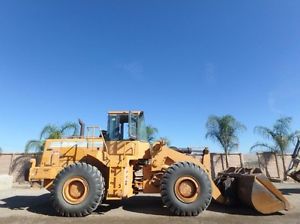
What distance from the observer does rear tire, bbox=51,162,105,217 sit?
26.1 feet

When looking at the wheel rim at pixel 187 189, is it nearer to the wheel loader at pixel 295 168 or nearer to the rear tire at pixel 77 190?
the rear tire at pixel 77 190

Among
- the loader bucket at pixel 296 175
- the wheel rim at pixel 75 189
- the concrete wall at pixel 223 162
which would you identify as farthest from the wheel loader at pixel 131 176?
the concrete wall at pixel 223 162

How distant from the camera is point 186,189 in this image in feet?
26.6

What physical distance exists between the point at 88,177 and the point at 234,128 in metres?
21.8

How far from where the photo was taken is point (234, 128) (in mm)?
27562

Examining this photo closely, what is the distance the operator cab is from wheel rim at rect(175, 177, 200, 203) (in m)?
2.07

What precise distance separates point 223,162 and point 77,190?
18.9m

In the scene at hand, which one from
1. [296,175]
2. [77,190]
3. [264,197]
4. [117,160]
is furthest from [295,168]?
[77,190]

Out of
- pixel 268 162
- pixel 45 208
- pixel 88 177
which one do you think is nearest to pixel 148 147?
pixel 88 177

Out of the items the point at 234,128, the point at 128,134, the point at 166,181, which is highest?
the point at 234,128

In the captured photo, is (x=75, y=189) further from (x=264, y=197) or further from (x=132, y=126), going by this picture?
(x=264, y=197)

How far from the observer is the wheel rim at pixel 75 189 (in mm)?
8133

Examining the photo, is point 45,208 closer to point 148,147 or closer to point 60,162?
Answer: point 60,162

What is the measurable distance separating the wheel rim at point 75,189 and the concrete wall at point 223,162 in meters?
18.3
